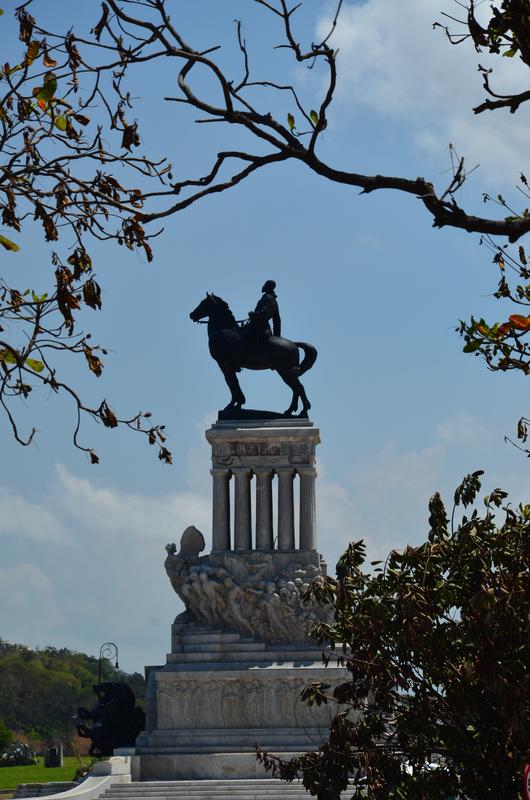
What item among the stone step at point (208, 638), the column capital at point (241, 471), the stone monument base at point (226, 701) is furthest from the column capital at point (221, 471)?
the stone step at point (208, 638)

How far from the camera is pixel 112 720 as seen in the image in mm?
45500

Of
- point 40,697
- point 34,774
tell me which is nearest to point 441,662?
point 34,774

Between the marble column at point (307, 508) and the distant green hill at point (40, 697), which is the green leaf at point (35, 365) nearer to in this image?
the marble column at point (307, 508)

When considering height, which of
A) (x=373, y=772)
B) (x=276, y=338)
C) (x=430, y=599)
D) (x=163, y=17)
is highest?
(x=276, y=338)

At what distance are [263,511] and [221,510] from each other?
1.23m

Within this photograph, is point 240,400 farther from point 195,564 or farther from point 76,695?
point 76,695

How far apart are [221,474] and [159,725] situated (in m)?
7.12

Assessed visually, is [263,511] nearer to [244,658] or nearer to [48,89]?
[244,658]

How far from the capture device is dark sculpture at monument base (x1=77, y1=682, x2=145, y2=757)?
45.3 m

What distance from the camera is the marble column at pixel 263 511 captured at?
46500 millimetres

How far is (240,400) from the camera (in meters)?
48.6

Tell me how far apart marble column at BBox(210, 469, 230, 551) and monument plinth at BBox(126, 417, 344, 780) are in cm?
3

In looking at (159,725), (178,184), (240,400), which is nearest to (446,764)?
(178,184)

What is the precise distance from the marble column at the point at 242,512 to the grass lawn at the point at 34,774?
13.0 meters
